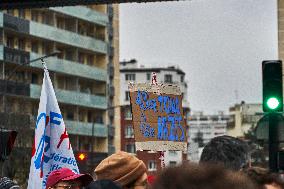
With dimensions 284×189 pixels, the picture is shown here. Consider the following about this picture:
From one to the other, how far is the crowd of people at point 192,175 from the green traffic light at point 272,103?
3.77 meters

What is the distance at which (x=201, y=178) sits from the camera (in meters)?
2.68

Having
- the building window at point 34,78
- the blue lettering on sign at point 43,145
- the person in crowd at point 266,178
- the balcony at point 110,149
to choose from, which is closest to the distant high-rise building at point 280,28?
the building window at point 34,78

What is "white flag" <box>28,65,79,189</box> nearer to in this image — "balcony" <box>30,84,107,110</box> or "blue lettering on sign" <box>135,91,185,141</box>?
"blue lettering on sign" <box>135,91,185,141</box>

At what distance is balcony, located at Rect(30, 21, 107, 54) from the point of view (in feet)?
238

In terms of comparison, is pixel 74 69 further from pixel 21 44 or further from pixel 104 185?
pixel 104 185

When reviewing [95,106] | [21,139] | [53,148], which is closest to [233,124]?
[95,106]

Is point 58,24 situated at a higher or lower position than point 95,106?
higher

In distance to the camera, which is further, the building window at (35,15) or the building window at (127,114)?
the building window at (127,114)

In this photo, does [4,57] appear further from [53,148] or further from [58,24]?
[53,148]

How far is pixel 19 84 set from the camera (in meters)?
68.7

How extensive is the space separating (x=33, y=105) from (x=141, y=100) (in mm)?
62510

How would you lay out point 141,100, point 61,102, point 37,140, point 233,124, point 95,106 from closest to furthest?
1. point 141,100
2. point 37,140
3. point 61,102
4. point 95,106
5. point 233,124

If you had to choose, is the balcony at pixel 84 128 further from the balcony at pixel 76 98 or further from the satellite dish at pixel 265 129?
the satellite dish at pixel 265 129

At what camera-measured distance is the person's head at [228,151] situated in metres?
5.36
